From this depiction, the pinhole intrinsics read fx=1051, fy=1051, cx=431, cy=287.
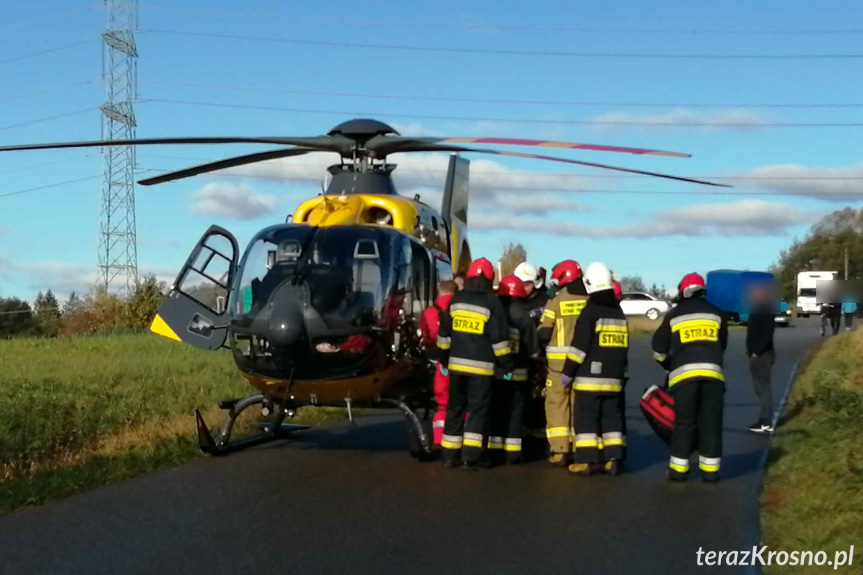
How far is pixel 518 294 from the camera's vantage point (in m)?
10.4

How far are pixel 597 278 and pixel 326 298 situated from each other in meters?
2.50

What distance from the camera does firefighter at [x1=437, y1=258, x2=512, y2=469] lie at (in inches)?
379

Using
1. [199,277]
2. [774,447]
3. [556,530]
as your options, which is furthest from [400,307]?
[774,447]

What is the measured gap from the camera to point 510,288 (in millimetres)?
10305

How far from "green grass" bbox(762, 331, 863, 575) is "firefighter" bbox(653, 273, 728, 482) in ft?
2.04

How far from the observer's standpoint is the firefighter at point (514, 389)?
32.7ft

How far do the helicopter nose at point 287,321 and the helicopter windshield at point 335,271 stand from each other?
0.51 ft

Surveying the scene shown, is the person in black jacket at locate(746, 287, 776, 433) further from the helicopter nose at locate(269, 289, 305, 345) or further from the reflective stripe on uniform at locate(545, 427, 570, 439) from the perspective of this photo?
the helicopter nose at locate(269, 289, 305, 345)

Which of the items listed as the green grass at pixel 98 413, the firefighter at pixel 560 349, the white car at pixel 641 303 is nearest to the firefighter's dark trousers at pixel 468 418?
the firefighter at pixel 560 349

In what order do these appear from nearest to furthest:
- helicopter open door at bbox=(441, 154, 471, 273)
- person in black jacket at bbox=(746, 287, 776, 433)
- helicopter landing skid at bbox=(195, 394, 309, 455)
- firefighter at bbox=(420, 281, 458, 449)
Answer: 1. firefighter at bbox=(420, 281, 458, 449)
2. helicopter landing skid at bbox=(195, 394, 309, 455)
3. person in black jacket at bbox=(746, 287, 776, 433)
4. helicopter open door at bbox=(441, 154, 471, 273)

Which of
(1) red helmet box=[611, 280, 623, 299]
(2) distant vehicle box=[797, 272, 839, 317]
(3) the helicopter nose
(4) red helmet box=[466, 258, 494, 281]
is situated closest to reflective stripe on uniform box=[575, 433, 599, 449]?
(1) red helmet box=[611, 280, 623, 299]

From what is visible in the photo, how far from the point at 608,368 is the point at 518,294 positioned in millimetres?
1291

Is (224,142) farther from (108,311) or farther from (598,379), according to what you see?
(108,311)

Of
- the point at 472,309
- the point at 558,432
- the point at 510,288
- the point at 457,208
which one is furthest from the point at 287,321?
the point at 457,208
